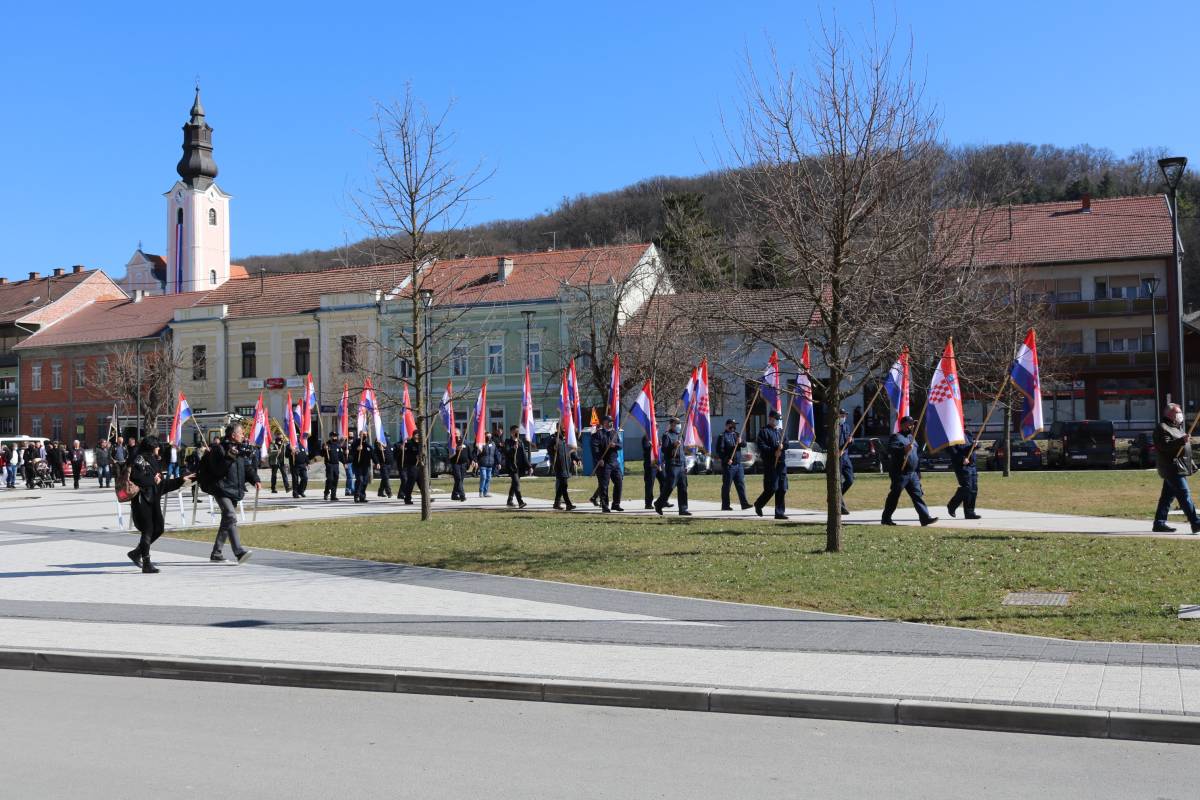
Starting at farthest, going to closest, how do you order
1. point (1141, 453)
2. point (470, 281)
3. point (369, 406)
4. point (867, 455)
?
point (470, 281) → point (867, 455) → point (1141, 453) → point (369, 406)

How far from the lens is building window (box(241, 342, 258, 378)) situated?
67.4 meters

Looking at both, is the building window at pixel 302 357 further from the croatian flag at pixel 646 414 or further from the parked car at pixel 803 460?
the croatian flag at pixel 646 414

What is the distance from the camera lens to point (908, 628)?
1044cm

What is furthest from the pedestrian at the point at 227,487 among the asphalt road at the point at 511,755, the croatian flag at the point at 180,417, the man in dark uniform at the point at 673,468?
the croatian flag at the point at 180,417

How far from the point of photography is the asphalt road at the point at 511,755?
5.90 meters

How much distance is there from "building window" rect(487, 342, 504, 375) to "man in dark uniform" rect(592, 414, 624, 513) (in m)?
38.2

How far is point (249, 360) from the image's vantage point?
6769cm

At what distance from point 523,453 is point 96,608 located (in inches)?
685

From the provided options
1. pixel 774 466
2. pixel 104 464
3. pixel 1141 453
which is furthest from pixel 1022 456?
pixel 104 464

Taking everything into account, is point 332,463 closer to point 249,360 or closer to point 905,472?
point 905,472

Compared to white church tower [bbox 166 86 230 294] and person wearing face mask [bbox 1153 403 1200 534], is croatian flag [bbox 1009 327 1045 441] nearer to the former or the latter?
person wearing face mask [bbox 1153 403 1200 534]

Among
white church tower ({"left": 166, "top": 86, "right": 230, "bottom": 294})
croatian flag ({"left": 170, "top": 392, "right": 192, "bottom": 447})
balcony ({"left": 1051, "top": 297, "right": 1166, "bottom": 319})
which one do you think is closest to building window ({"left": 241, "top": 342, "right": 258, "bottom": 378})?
white church tower ({"left": 166, "top": 86, "right": 230, "bottom": 294})

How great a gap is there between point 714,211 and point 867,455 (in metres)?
38.9

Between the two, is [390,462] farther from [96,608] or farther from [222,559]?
[96,608]
